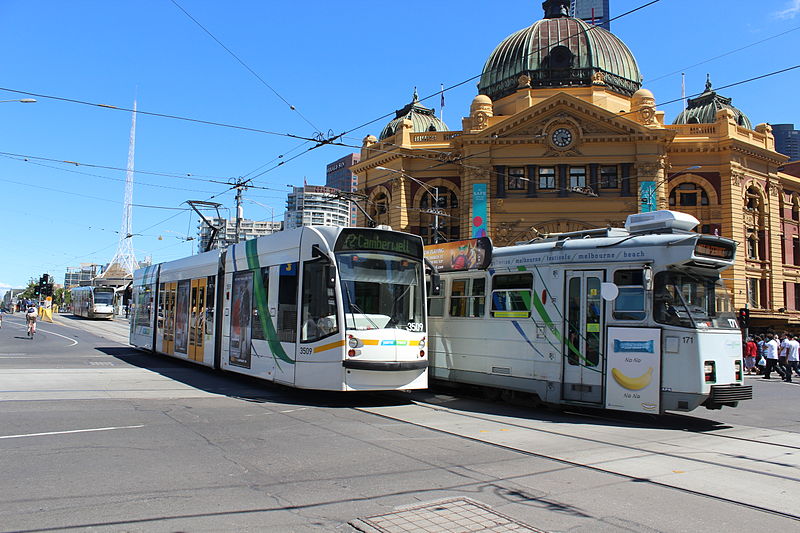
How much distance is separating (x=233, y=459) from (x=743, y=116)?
176 feet

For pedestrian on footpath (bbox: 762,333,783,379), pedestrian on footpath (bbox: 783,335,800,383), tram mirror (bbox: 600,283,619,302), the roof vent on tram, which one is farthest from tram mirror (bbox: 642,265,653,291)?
pedestrian on footpath (bbox: 762,333,783,379)

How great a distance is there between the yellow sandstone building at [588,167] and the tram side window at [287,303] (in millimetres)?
26284

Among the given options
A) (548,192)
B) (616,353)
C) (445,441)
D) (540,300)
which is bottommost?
(445,441)

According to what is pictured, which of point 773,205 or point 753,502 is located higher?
point 773,205

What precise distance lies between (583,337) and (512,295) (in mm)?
1873

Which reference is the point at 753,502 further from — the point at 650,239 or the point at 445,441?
the point at 650,239

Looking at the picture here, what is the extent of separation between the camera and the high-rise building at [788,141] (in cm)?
16850

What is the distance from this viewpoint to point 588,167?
41.9 metres

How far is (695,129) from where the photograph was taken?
1766 inches

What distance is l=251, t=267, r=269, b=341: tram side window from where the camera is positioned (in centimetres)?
1339

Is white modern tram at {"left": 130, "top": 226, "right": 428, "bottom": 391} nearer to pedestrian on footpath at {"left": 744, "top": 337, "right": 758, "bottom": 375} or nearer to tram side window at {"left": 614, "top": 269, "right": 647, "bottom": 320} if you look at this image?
tram side window at {"left": 614, "top": 269, "right": 647, "bottom": 320}

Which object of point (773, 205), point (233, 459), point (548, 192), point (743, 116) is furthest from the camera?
point (743, 116)

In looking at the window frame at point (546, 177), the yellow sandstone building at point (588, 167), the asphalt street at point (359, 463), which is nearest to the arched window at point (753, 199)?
the yellow sandstone building at point (588, 167)

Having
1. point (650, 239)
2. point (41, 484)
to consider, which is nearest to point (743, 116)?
point (650, 239)
